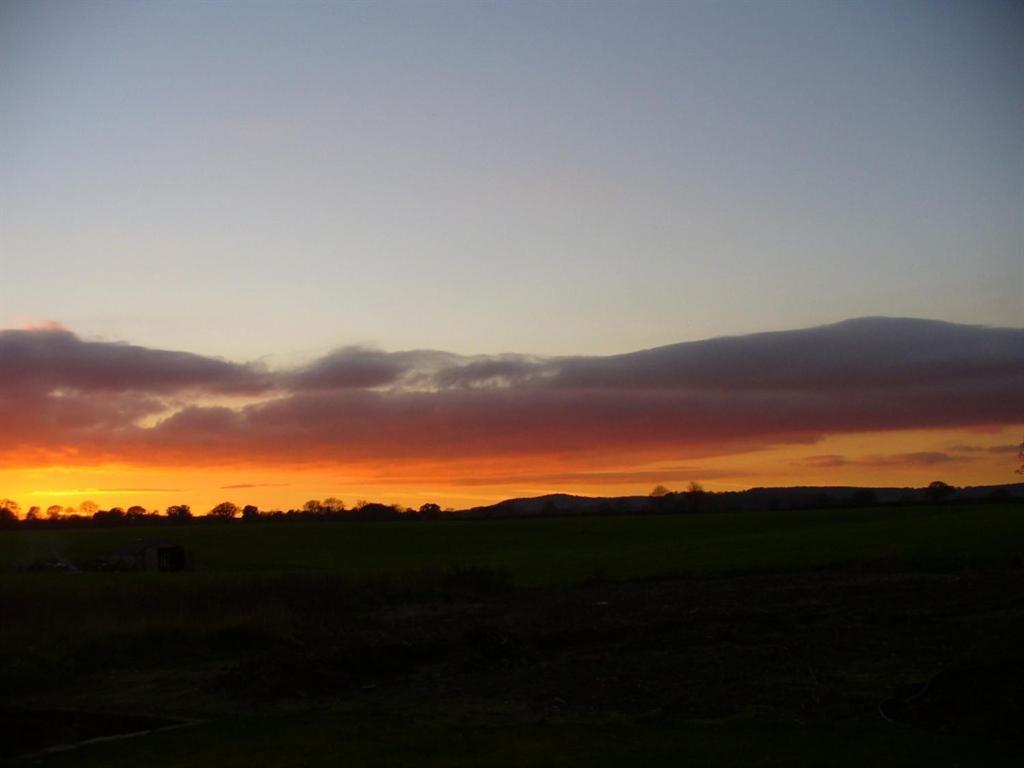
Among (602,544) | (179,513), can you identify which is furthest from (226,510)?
(602,544)

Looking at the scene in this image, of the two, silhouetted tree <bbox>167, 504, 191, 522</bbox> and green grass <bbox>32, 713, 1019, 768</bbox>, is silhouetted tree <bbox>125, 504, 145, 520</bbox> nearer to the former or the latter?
silhouetted tree <bbox>167, 504, 191, 522</bbox>

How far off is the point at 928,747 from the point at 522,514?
447 feet

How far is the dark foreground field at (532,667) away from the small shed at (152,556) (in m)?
25.4

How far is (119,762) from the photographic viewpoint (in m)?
14.6

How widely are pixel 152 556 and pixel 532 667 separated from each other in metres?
46.4

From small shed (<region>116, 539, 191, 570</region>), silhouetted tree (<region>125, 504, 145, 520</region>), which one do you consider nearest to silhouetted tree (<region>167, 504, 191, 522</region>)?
silhouetted tree (<region>125, 504, 145, 520</region>)

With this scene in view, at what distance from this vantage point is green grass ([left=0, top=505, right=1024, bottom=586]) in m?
51.1

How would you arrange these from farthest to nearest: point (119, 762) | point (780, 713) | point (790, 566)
→ point (790, 566)
point (780, 713)
point (119, 762)

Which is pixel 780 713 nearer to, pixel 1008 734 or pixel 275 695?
pixel 1008 734

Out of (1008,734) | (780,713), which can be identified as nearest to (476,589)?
(780,713)

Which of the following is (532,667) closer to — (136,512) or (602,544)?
(602,544)

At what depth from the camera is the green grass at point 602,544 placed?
5109 centimetres

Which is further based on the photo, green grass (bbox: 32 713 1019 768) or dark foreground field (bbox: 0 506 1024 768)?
dark foreground field (bbox: 0 506 1024 768)

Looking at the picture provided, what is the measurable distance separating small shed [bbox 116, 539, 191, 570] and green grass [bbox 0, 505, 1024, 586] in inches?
87.4
